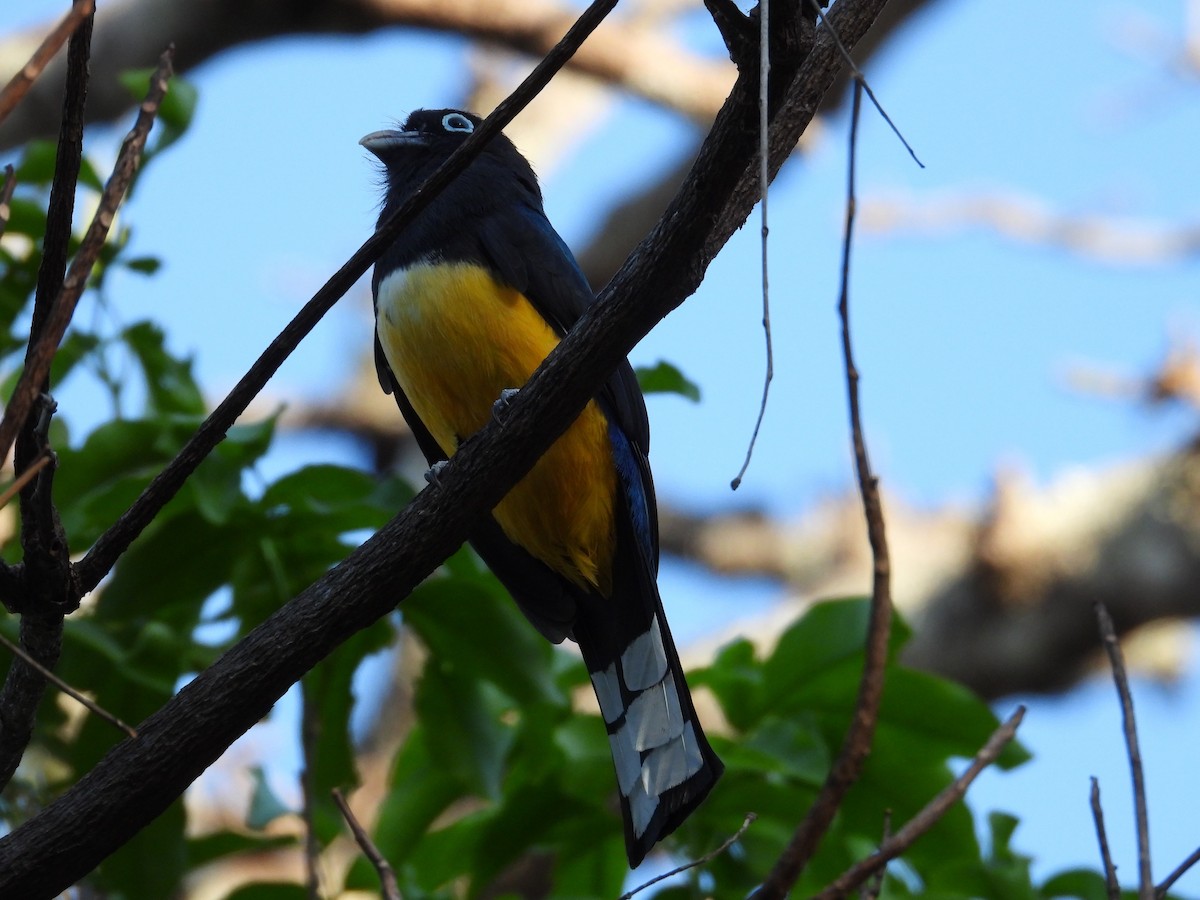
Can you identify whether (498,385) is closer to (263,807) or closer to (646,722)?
(646,722)

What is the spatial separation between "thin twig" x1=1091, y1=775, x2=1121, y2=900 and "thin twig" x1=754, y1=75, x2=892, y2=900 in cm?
43

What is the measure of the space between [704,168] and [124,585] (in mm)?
1923

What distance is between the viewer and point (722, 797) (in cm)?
390

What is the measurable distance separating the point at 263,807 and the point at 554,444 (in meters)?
1.29

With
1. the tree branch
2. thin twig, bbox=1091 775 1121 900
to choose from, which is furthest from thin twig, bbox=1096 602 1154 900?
the tree branch

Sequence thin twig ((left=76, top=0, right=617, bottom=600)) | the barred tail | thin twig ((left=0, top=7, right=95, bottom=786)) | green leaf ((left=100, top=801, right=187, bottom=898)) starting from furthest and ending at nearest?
green leaf ((left=100, top=801, right=187, bottom=898)) < the barred tail < thin twig ((left=76, top=0, right=617, bottom=600)) < thin twig ((left=0, top=7, right=95, bottom=786))

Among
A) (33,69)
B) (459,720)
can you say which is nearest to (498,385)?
(459,720)

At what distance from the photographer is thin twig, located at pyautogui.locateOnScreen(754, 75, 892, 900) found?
2031 mm

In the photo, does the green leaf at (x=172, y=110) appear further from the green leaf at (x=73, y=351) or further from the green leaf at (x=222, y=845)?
the green leaf at (x=222, y=845)

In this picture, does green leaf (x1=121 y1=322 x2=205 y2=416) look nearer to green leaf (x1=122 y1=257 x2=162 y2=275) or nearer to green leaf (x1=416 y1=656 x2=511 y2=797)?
green leaf (x1=122 y1=257 x2=162 y2=275)

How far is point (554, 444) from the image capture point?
3.98 metres

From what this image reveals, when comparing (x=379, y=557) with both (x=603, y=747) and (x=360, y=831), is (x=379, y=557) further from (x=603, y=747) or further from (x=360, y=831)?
(x=603, y=747)

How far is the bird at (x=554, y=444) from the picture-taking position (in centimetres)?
398

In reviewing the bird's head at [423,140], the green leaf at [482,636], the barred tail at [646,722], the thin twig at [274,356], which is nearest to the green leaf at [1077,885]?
the barred tail at [646,722]
